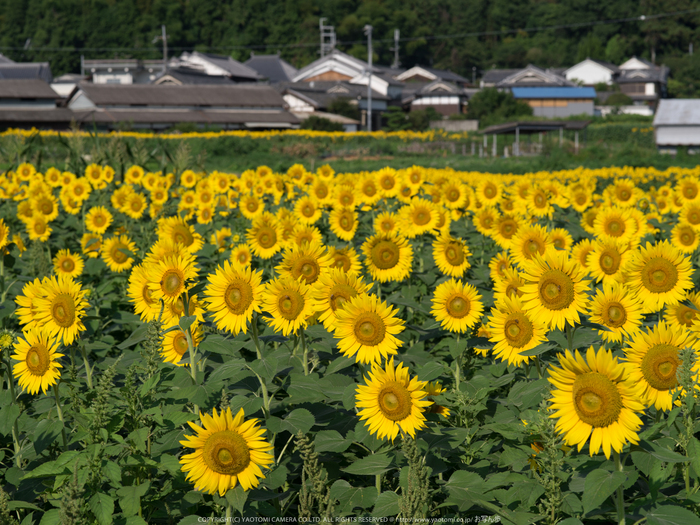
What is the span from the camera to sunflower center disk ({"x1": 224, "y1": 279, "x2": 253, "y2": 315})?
3.14 metres

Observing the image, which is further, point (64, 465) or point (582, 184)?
point (582, 184)

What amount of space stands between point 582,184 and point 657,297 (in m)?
4.79

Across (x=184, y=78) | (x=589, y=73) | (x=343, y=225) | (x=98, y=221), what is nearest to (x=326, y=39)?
(x=589, y=73)

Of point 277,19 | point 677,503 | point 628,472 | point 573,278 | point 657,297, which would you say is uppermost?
point 277,19

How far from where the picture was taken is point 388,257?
443cm

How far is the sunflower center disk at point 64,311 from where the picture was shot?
3377mm

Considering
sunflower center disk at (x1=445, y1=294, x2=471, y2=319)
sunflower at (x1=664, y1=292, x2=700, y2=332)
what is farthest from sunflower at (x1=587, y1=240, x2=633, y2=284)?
sunflower center disk at (x1=445, y1=294, x2=471, y2=319)

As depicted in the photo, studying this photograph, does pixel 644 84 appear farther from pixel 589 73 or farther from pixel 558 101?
pixel 558 101

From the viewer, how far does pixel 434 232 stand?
623 cm

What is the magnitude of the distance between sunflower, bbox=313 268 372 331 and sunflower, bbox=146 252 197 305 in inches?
24.0

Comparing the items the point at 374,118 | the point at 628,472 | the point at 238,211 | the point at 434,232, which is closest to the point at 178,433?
the point at 628,472

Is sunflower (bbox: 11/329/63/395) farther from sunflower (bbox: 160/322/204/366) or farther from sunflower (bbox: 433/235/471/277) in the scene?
sunflower (bbox: 433/235/471/277)

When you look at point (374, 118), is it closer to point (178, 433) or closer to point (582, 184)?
point (582, 184)

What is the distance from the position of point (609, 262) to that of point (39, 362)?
323 cm
